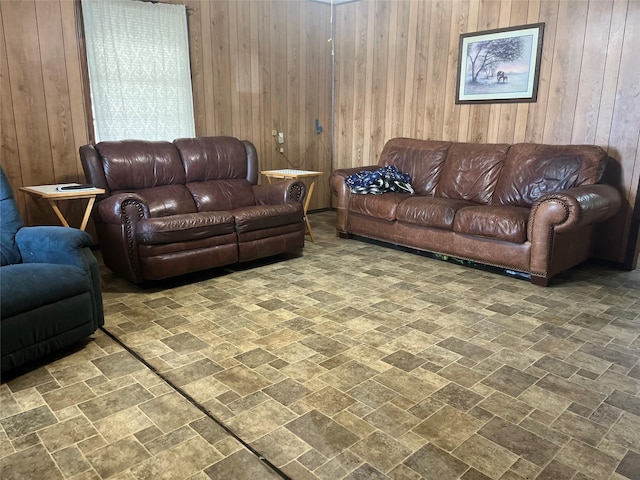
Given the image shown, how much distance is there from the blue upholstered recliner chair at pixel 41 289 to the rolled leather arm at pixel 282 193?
1.93m

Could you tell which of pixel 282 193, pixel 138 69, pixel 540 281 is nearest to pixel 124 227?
pixel 282 193

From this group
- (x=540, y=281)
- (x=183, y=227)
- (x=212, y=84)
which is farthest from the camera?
(x=212, y=84)

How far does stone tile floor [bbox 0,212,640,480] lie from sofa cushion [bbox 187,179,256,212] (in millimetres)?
963

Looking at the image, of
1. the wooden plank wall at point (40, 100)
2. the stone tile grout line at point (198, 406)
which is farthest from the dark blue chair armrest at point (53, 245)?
the wooden plank wall at point (40, 100)

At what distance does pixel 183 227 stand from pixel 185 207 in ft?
2.09

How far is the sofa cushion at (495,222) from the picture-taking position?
11.7 feet

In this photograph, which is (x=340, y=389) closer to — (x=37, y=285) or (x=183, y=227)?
(x=37, y=285)

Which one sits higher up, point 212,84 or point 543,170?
point 212,84

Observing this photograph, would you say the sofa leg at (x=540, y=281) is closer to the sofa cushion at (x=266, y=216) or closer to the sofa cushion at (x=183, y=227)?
the sofa cushion at (x=266, y=216)

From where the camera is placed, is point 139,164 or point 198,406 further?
point 139,164

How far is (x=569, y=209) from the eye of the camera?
3.26 meters

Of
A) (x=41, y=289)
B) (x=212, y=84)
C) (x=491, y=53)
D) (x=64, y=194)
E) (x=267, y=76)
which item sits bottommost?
(x=41, y=289)

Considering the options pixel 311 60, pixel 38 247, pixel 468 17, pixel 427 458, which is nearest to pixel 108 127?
pixel 38 247

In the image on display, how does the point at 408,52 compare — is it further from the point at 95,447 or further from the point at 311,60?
the point at 95,447
